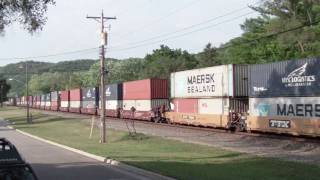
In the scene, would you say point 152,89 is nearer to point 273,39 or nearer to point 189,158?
point 273,39

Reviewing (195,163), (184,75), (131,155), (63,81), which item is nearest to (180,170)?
(195,163)

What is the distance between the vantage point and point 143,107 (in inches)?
2089

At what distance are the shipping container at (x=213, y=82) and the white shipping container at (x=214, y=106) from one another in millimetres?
318

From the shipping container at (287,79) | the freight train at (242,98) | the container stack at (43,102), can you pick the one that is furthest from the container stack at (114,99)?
the container stack at (43,102)

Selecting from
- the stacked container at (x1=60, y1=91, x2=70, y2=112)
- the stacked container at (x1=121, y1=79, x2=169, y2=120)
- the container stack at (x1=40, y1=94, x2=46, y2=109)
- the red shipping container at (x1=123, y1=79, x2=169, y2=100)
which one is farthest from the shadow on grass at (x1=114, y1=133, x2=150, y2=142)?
the container stack at (x1=40, y1=94, x2=46, y2=109)

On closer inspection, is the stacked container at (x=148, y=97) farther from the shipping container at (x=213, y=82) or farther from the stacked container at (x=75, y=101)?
the stacked container at (x=75, y=101)

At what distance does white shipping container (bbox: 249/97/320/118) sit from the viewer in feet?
86.3

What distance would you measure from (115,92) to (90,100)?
12445 millimetres

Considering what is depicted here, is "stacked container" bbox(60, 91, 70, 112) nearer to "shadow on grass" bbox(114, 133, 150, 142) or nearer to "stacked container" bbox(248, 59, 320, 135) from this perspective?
"shadow on grass" bbox(114, 133, 150, 142)

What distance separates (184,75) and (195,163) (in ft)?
78.9

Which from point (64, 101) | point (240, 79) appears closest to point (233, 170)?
point (240, 79)

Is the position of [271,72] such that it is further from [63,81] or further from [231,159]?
[63,81]

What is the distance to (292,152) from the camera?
22.4 m

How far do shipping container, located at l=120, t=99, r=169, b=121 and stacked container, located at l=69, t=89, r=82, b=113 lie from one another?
24843mm
